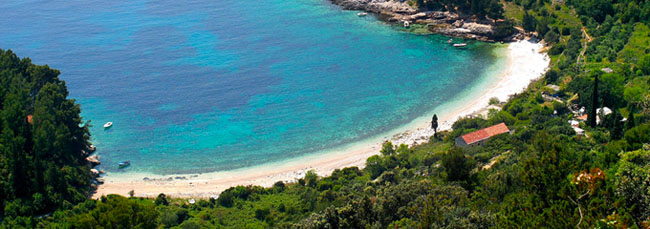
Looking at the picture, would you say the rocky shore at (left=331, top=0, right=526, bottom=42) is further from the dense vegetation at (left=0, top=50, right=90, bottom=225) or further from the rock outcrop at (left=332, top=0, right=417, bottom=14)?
the dense vegetation at (left=0, top=50, right=90, bottom=225)

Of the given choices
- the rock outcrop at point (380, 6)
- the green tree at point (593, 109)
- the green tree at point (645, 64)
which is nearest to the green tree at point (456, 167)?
the green tree at point (593, 109)

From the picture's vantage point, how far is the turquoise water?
229ft

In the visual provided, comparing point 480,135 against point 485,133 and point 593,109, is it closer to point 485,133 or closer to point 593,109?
point 485,133

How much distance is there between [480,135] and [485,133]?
62 centimetres

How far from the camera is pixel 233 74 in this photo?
86562mm

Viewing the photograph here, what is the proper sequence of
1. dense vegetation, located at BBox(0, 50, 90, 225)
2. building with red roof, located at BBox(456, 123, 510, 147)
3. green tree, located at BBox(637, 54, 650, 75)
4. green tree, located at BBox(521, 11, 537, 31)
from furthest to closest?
green tree, located at BBox(521, 11, 537, 31) → green tree, located at BBox(637, 54, 650, 75) → building with red roof, located at BBox(456, 123, 510, 147) → dense vegetation, located at BBox(0, 50, 90, 225)

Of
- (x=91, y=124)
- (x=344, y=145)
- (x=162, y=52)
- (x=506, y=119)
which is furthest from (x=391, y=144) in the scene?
(x=162, y=52)

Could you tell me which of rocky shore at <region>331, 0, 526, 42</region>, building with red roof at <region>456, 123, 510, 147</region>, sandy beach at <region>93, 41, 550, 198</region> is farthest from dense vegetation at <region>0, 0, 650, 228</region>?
rocky shore at <region>331, 0, 526, 42</region>

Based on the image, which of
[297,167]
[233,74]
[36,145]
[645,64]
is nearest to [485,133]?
[297,167]

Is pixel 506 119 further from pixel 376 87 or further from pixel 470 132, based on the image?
pixel 376 87

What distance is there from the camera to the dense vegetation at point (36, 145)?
168 ft

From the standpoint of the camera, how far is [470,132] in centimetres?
6231

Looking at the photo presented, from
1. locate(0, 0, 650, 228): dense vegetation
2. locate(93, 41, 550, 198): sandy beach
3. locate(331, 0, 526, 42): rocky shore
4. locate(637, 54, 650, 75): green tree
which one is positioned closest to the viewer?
locate(0, 0, 650, 228): dense vegetation

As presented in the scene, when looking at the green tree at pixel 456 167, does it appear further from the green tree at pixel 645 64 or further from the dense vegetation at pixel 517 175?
the green tree at pixel 645 64
